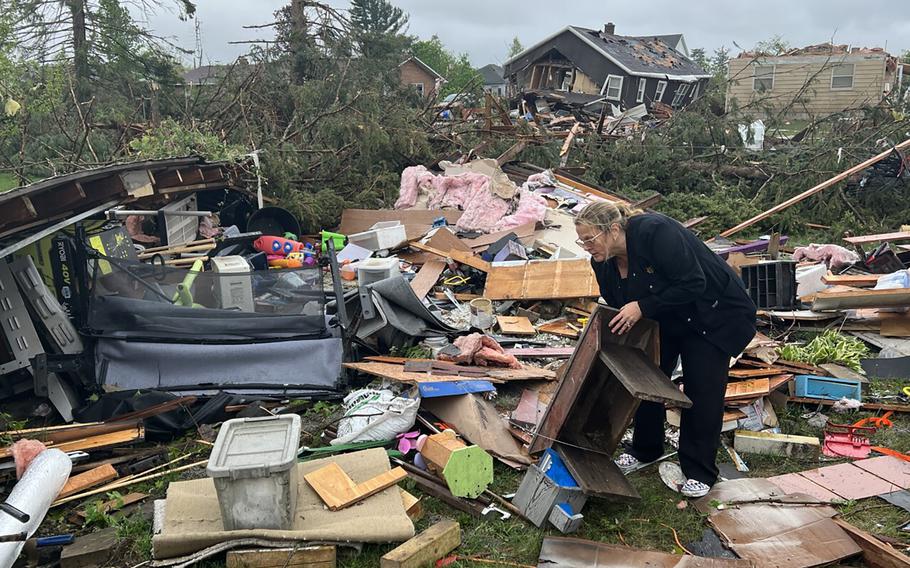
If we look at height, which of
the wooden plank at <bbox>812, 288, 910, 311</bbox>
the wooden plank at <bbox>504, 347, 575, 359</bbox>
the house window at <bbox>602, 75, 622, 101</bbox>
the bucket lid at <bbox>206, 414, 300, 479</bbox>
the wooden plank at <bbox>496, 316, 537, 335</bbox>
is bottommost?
the wooden plank at <bbox>504, 347, 575, 359</bbox>

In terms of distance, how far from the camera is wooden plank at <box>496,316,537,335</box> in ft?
22.8

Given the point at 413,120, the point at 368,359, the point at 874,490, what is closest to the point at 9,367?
the point at 368,359

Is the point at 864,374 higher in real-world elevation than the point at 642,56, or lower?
lower

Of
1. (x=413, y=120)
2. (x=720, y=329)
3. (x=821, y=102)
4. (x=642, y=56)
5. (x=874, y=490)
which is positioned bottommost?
(x=874, y=490)

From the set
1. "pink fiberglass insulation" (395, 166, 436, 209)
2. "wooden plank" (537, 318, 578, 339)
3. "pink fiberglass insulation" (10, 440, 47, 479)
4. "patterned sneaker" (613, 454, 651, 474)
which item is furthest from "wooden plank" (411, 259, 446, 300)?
"pink fiberglass insulation" (10, 440, 47, 479)

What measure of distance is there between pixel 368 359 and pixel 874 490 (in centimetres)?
377

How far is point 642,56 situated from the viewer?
3225 cm

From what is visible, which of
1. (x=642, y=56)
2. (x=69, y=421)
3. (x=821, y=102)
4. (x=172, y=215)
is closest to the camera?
(x=69, y=421)

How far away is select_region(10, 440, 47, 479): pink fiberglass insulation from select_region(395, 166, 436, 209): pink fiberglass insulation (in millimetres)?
7731

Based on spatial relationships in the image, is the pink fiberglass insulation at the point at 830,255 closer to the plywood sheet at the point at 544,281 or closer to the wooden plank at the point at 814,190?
the wooden plank at the point at 814,190

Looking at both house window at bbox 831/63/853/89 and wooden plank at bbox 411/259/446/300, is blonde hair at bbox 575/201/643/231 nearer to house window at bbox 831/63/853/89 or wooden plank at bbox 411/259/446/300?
wooden plank at bbox 411/259/446/300

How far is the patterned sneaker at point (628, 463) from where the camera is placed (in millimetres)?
4215

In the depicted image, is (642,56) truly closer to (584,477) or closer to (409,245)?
(409,245)

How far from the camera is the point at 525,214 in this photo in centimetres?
1023
